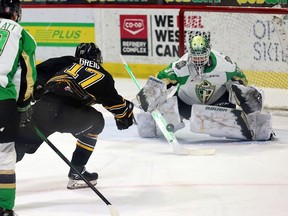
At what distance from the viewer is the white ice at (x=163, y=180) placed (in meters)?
4.23

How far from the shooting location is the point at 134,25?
8.41 meters

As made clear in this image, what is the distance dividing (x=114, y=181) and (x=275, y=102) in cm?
251

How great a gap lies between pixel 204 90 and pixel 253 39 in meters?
1.62

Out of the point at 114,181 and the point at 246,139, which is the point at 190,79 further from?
the point at 114,181

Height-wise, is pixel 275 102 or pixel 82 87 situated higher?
pixel 82 87

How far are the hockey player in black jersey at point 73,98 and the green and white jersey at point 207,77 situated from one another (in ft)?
4.67

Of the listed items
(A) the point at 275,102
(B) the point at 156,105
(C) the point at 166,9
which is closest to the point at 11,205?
(B) the point at 156,105

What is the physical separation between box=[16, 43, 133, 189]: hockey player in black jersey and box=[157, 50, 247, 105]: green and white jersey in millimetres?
1423

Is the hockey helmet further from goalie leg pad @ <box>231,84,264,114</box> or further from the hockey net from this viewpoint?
the hockey net

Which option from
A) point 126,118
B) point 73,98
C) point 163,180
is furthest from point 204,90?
point 73,98

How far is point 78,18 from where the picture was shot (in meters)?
8.70

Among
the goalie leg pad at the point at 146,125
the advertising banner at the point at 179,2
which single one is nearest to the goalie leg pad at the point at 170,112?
the goalie leg pad at the point at 146,125

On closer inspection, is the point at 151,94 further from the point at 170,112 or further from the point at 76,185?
the point at 76,185

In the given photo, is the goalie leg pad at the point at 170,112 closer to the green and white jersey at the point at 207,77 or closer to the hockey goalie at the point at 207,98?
the hockey goalie at the point at 207,98
